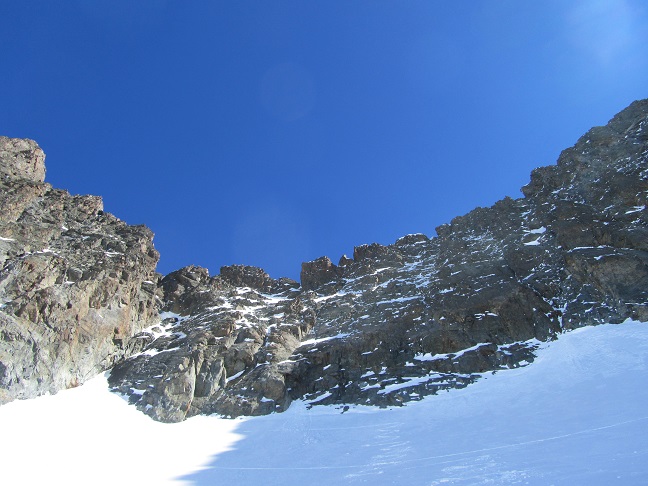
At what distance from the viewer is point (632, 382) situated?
24.6 meters

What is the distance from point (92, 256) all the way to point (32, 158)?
72.2 ft

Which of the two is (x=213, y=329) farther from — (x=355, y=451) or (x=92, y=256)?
(x=355, y=451)

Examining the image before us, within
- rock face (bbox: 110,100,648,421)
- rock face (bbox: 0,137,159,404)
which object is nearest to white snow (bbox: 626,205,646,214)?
rock face (bbox: 110,100,648,421)

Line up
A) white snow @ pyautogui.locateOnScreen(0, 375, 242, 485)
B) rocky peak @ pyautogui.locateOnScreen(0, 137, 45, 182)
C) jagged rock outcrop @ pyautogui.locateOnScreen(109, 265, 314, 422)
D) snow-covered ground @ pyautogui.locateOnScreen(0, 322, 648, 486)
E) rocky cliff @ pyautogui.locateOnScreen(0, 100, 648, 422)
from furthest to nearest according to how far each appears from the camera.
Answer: rocky peak @ pyautogui.locateOnScreen(0, 137, 45, 182) < jagged rock outcrop @ pyautogui.locateOnScreen(109, 265, 314, 422) < rocky cliff @ pyautogui.locateOnScreen(0, 100, 648, 422) < white snow @ pyautogui.locateOnScreen(0, 375, 242, 485) < snow-covered ground @ pyautogui.locateOnScreen(0, 322, 648, 486)

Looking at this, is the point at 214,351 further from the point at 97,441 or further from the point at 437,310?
the point at 437,310

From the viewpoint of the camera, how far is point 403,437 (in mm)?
27234

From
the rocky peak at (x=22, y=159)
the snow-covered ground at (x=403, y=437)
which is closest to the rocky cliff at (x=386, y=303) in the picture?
the rocky peak at (x=22, y=159)

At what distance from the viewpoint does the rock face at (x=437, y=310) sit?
40.0 metres

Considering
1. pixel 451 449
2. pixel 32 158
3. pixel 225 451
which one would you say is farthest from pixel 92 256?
pixel 451 449

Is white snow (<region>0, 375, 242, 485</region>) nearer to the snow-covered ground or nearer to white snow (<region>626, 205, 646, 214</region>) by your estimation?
the snow-covered ground

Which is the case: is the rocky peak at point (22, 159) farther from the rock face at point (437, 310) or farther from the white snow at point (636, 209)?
the white snow at point (636, 209)

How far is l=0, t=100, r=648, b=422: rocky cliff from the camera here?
4012 cm

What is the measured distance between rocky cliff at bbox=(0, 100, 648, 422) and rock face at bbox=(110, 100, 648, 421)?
6.5 inches

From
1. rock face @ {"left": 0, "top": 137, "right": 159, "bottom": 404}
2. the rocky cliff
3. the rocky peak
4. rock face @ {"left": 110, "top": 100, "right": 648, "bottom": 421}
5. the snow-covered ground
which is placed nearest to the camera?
the snow-covered ground
